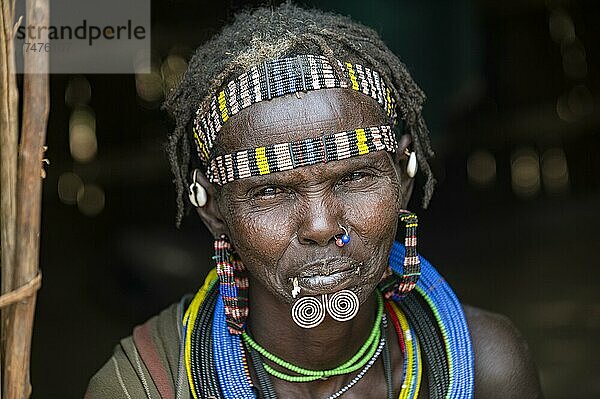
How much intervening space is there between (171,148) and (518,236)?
355 centimetres

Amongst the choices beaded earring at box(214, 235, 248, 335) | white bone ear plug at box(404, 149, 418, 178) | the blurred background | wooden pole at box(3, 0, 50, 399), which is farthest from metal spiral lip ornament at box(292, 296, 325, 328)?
the blurred background

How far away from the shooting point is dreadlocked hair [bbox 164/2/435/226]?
2701 mm

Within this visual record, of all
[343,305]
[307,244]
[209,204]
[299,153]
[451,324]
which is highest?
[299,153]

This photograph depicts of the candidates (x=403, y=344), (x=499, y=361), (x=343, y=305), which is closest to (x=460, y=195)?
(x=499, y=361)

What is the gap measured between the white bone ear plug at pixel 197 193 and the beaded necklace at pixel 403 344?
280mm

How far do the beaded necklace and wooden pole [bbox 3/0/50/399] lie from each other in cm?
55

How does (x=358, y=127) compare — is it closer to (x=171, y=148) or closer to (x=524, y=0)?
(x=171, y=148)

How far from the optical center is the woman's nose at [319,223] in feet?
8.35

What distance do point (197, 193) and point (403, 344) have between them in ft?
2.51

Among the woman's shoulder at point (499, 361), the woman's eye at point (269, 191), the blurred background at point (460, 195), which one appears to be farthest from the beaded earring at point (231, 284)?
the blurred background at point (460, 195)

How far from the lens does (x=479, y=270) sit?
5.99 meters

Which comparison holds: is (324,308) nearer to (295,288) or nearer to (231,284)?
(295,288)

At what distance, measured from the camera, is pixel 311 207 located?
258cm

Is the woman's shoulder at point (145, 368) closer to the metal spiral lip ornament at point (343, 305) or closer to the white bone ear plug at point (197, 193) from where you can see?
the white bone ear plug at point (197, 193)
